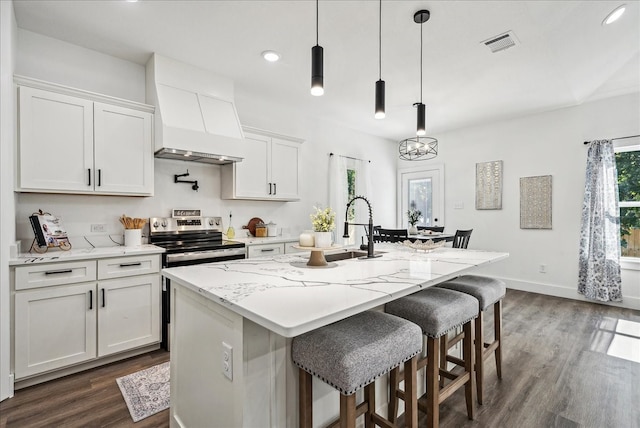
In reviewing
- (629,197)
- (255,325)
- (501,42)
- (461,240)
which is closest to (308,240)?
(255,325)

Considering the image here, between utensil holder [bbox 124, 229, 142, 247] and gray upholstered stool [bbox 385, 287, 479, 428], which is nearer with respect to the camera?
gray upholstered stool [bbox 385, 287, 479, 428]

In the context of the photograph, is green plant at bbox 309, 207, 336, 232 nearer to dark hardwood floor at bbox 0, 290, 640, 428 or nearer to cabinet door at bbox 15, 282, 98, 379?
dark hardwood floor at bbox 0, 290, 640, 428

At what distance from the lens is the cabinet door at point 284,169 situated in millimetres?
3965

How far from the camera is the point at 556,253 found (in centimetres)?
453

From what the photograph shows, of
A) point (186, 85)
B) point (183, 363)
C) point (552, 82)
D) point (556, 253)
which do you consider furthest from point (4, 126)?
point (556, 253)

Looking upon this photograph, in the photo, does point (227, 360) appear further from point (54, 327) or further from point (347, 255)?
point (54, 327)

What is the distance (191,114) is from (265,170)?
42.8 inches

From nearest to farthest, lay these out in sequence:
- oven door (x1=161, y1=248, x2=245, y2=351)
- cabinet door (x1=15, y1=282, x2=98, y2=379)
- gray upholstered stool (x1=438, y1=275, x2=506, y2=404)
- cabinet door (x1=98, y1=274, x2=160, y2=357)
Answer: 1. gray upholstered stool (x1=438, y1=275, x2=506, y2=404)
2. cabinet door (x1=15, y1=282, x2=98, y2=379)
3. cabinet door (x1=98, y1=274, x2=160, y2=357)
4. oven door (x1=161, y1=248, x2=245, y2=351)

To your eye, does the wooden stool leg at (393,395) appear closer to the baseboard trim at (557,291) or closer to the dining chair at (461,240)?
the dining chair at (461,240)

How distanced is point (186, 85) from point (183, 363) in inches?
109

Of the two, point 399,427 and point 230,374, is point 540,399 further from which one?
point 230,374

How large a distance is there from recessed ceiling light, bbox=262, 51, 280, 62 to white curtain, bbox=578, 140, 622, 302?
431 cm

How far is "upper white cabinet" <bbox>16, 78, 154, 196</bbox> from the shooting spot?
93.2 inches

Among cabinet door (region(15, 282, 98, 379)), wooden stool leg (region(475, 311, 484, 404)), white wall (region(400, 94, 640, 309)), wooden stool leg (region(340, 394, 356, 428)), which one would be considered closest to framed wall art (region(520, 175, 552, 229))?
white wall (region(400, 94, 640, 309))
